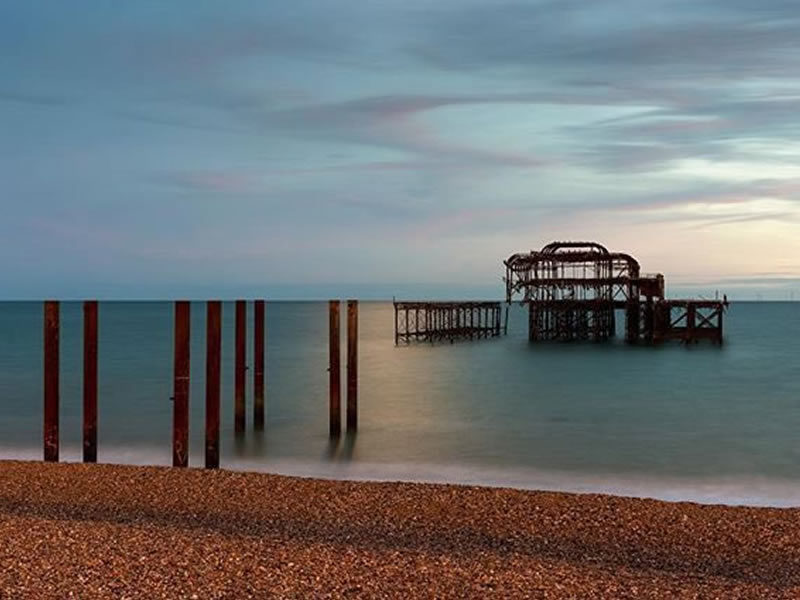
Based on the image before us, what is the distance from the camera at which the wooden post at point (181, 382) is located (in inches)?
659

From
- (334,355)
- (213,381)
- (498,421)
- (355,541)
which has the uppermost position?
(334,355)

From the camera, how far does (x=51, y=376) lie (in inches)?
679

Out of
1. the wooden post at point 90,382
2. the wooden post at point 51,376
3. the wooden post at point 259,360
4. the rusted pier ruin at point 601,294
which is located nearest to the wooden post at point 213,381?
the wooden post at point 90,382

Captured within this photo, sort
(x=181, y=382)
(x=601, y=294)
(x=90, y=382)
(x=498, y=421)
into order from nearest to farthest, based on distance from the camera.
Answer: (x=181, y=382), (x=90, y=382), (x=498, y=421), (x=601, y=294)

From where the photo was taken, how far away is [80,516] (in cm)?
1143

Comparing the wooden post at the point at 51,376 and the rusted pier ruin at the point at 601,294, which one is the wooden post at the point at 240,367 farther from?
the rusted pier ruin at the point at 601,294

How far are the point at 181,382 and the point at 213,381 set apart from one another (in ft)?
3.46

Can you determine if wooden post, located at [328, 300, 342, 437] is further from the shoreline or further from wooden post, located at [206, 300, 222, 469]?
wooden post, located at [206, 300, 222, 469]

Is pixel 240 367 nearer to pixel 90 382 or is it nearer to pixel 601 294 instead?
pixel 90 382

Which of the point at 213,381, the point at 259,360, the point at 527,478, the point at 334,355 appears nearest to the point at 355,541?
the point at 213,381

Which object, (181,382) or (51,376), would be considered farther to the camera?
(51,376)

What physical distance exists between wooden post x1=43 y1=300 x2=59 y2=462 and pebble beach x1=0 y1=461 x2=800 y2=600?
187 cm

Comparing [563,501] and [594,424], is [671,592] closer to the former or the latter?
[563,501]

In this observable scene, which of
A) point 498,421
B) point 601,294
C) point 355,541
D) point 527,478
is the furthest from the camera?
point 601,294
